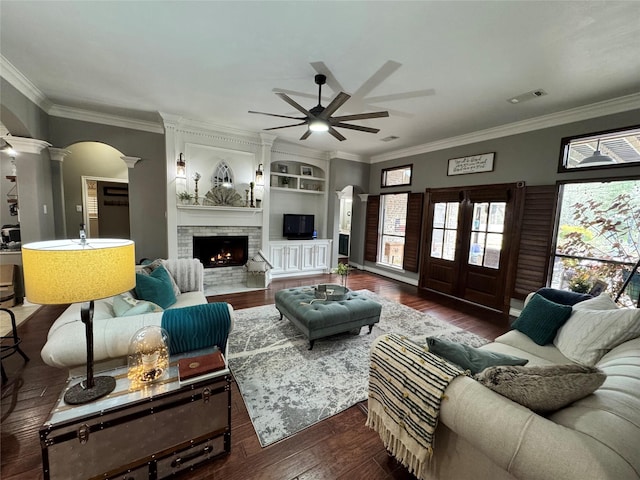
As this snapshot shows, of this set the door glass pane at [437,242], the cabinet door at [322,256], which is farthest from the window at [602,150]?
the cabinet door at [322,256]

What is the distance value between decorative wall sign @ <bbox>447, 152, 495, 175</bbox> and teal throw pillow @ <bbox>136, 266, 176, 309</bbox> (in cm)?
509

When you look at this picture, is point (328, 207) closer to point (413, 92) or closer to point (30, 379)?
point (413, 92)

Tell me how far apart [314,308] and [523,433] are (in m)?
2.15

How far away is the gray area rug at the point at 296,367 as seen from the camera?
6.47ft

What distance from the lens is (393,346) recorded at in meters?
1.51

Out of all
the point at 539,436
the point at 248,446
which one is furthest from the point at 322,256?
the point at 539,436

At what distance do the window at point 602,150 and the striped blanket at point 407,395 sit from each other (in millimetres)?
3857

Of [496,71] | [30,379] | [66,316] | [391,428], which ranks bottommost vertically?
[30,379]

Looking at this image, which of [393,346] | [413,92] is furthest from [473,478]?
[413,92]

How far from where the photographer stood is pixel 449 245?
5.12 meters

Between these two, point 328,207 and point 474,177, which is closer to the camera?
point 474,177

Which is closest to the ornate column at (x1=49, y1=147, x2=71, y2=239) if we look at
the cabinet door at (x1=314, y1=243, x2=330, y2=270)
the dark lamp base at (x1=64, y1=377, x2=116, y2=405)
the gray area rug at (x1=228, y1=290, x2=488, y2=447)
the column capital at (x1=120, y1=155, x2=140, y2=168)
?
the column capital at (x1=120, y1=155, x2=140, y2=168)

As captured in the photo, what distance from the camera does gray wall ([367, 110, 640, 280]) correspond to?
129 inches

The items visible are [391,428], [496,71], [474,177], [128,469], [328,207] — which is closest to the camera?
[128,469]
